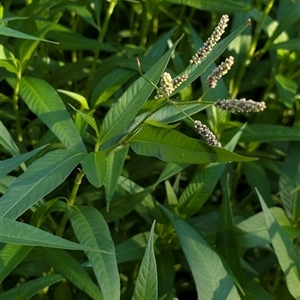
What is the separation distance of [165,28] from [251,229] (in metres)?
0.74

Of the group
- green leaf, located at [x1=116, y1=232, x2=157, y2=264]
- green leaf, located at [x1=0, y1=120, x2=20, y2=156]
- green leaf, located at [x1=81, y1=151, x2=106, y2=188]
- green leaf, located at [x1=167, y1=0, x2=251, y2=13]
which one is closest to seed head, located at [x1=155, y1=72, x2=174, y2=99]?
green leaf, located at [x1=81, y1=151, x2=106, y2=188]

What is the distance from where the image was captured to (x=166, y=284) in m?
1.06

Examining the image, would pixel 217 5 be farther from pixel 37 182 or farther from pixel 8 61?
pixel 37 182

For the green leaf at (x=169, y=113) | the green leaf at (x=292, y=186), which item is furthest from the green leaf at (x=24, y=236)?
the green leaf at (x=292, y=186)

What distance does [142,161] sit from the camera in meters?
1.32

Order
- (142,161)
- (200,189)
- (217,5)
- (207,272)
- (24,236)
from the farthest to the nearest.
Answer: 1. (142,161)
2. (217,5)
3. (200,189)
4. (207,272)
5. (24,236)

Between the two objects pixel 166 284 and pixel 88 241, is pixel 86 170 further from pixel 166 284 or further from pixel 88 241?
pixel 166 284

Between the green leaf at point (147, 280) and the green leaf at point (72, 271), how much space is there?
18cm

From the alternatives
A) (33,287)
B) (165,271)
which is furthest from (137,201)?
(33,287)

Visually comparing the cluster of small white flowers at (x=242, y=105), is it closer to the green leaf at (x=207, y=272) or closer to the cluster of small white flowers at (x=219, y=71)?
the cluster of small white flowers at (x=219, y=71)

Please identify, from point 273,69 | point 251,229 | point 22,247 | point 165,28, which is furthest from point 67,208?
point 165,28

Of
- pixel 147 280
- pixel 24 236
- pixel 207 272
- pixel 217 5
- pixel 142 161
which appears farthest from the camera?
pixel 142 161

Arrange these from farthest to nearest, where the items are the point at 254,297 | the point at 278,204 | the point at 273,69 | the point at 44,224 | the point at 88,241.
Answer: the point at 278,204
the point at 273,69
the point at 44,224
the point at 254,297
the point at 88,241

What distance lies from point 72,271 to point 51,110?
0.91 ft
